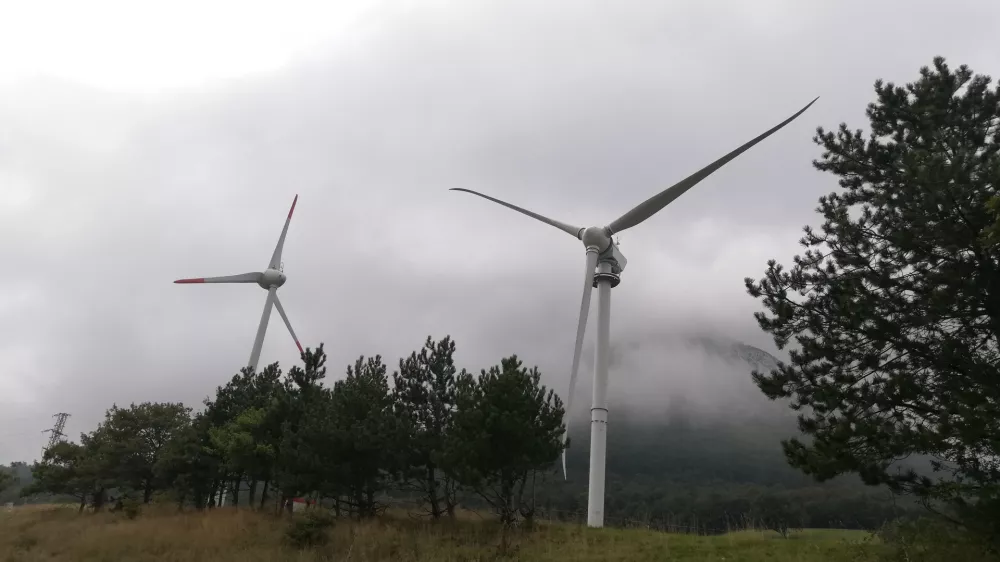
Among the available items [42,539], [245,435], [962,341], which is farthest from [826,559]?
[42,539]

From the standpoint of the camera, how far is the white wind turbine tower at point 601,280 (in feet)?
100

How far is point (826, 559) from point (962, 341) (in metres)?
7.70

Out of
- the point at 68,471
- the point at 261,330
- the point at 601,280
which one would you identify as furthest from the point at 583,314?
the point at 68,471

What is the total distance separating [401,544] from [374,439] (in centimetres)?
610

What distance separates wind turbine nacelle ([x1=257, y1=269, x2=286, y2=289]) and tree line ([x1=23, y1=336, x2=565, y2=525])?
17204mm

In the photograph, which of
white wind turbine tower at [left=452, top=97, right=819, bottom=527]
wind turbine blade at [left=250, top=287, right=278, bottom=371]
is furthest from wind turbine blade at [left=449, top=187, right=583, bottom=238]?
wind turbine blade at [left=250, top=287, right=278, bottom=371]

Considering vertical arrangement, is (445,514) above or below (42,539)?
above

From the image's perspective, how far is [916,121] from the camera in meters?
19.0

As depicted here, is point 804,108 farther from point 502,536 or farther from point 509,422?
point 502,536

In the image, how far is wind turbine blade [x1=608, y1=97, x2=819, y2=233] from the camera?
3078cm

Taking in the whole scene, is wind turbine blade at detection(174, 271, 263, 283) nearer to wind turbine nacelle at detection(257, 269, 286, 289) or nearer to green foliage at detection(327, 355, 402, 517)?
wind turbine nacelle at detection(257, 269, 286, 289)

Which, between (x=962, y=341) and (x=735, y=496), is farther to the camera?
(x=735, y=496)

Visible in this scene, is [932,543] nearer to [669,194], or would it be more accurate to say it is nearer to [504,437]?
[504,437]

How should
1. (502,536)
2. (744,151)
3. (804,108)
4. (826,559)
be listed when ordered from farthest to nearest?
(744,151) → (804,108) → (502,536) → (826,559)
